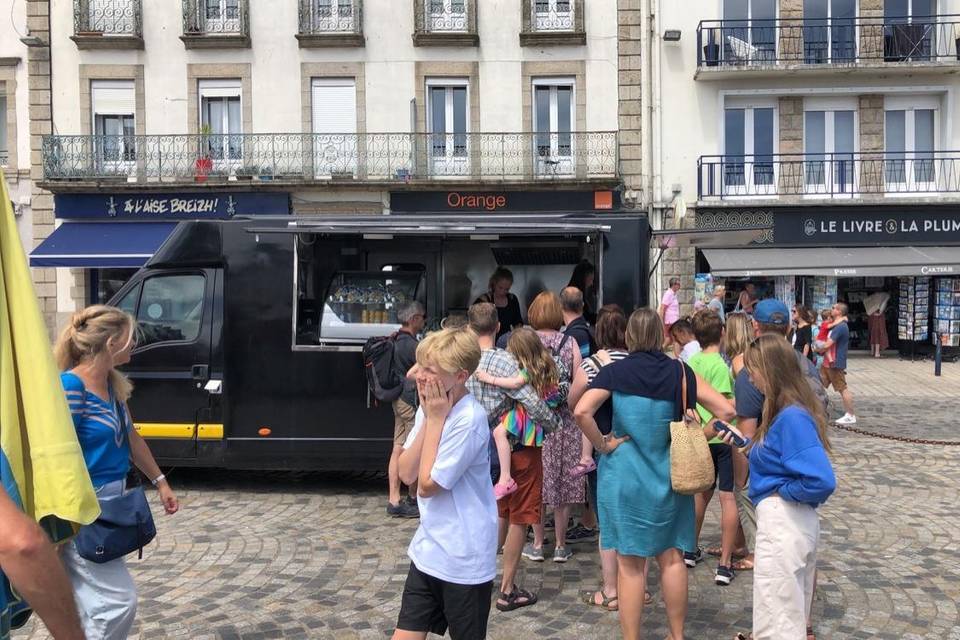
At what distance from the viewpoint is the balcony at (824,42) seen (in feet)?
63.7

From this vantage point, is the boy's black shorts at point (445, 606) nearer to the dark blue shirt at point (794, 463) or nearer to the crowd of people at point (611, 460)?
the crowd of people at point (611, 460)

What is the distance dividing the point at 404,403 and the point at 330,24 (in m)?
15.6

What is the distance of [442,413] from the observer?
301 cm

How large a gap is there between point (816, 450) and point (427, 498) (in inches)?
61.8

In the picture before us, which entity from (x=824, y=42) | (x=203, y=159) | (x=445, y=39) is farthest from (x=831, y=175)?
(x=203, y=159)

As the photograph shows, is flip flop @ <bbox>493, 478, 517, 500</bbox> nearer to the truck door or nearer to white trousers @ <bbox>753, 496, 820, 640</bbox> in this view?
white trousers @ <bbox>753, 496, 820, 640</bbox>

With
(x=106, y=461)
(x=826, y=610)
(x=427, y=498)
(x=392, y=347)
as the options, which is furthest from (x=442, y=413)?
(x=392, y=347)

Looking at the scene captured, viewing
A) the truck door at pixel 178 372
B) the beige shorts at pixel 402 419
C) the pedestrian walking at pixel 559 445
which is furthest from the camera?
the truck door at pixel 178 372

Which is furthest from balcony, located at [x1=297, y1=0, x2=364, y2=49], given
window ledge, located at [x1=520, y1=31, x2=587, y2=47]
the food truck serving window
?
the food truck serving window

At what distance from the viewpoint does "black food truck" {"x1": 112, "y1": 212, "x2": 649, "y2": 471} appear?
6938 mm

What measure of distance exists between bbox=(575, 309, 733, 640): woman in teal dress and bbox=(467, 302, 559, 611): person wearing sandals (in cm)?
78

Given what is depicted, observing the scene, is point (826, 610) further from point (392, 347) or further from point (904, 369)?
point (904, 369)

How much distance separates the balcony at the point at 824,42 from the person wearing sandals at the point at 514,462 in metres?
16.6

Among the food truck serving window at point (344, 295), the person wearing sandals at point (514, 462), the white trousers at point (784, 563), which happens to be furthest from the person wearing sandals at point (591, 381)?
the food truck serving window at point (344, 295)
